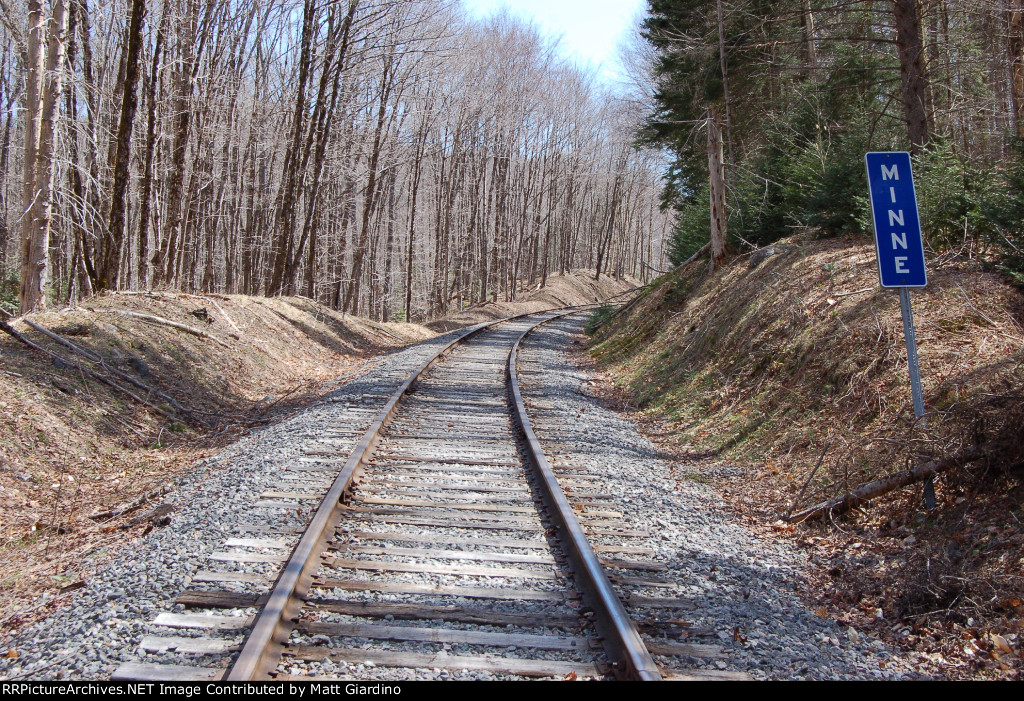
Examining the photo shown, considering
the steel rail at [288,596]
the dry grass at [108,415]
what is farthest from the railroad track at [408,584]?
the dry grass at [108,415]

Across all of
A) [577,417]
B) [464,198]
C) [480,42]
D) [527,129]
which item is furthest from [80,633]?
[527,129]

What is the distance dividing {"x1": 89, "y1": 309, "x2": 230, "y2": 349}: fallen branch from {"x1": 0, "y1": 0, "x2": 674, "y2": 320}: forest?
1256mm

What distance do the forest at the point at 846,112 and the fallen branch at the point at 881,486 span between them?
3.31m

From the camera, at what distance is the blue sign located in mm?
5430

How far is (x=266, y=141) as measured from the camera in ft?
95.7

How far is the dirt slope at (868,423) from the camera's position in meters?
4.15

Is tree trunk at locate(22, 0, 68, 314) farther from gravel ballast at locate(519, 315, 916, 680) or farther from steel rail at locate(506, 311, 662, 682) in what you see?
steel rail at locate(506, 311, 662, 682)

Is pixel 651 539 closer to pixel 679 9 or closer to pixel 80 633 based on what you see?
pixel 80 633

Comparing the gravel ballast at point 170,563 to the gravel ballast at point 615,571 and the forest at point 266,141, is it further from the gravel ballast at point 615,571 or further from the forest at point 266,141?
the forest at point 266,141

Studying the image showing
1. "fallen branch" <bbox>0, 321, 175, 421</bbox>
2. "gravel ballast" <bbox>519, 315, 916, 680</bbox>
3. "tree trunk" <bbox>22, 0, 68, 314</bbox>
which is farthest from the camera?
"tree trunk" <bbox>22, 0, 68, 314</bbox>

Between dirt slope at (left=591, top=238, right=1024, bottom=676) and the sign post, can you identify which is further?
the sign post

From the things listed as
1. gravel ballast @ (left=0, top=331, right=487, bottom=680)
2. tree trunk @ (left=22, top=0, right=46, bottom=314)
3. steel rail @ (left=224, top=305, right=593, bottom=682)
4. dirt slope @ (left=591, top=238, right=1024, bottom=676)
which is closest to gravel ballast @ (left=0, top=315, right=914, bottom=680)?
gravel ballast @ (left=0, top=331, right=487, bottom=680)

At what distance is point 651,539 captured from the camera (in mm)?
5348

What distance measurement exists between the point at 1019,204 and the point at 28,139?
12700 millimetres
